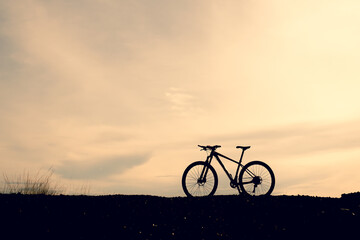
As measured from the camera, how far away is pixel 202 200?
930cm

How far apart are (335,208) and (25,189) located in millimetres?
7825

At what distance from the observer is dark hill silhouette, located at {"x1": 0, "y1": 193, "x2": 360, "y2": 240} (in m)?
7.48

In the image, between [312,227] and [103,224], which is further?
[312,227]

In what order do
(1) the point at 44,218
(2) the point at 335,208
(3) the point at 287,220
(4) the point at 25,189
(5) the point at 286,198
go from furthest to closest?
(4) the point at 25,189
(5) the point at 286,198
(2) the point at 335,208
(3) the point at 287,220
(1) the point at 44,218

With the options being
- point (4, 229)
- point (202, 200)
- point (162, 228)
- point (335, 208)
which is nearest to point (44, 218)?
point (4, 229)

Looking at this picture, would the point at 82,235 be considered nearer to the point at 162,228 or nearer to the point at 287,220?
the point at 162,228

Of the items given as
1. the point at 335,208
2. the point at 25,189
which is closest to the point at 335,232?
the point at 335,208

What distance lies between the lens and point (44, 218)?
7.83 metres

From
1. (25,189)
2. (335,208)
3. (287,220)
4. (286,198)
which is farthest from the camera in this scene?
(25,189)

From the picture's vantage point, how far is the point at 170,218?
26.5ft

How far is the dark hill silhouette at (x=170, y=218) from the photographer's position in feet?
24.6

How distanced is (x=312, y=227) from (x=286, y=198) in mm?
1677

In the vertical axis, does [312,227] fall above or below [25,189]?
below

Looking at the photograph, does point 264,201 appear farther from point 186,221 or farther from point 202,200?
point 186,221
